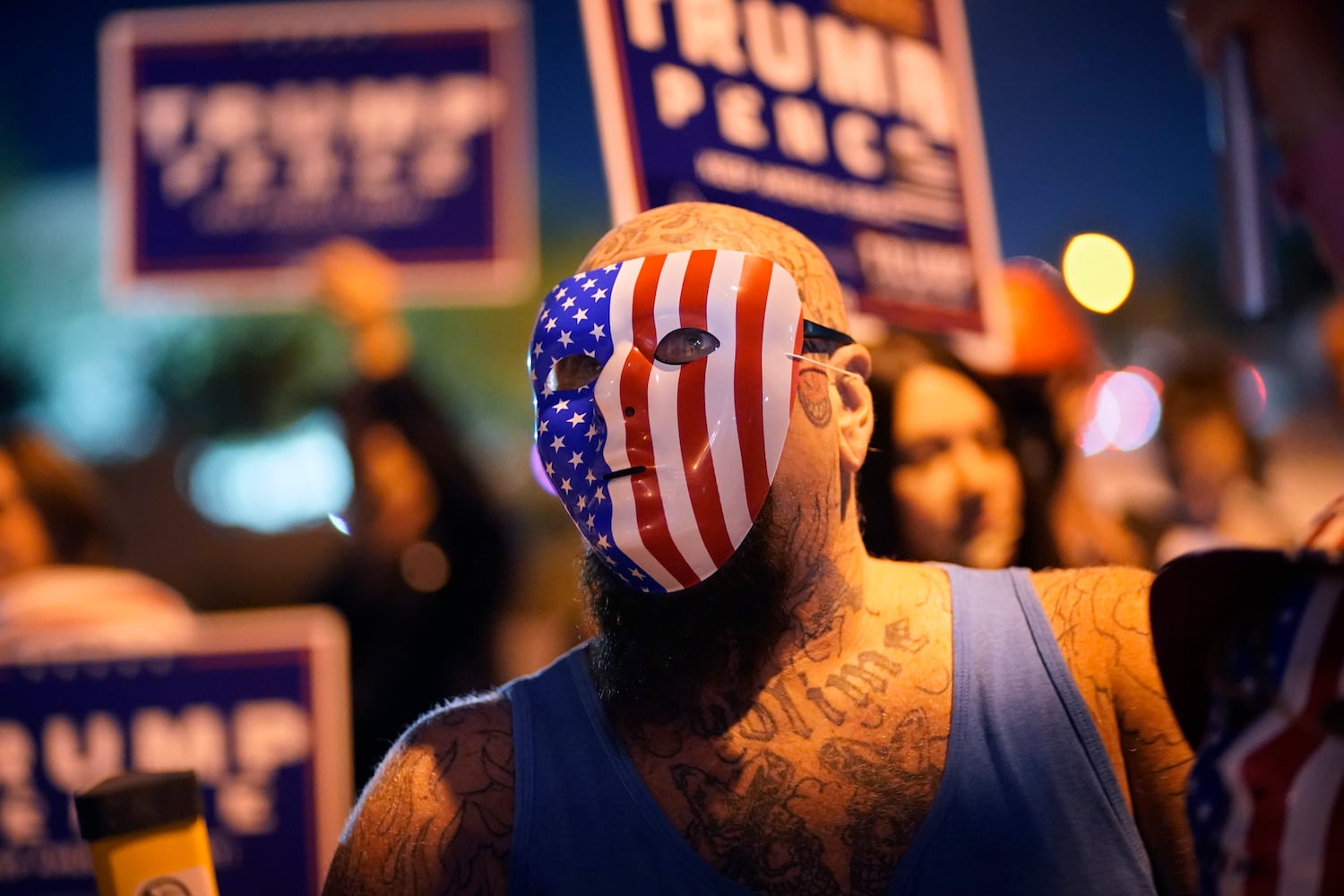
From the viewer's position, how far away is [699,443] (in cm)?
170

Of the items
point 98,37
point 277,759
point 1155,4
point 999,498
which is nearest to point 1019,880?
point 999,498

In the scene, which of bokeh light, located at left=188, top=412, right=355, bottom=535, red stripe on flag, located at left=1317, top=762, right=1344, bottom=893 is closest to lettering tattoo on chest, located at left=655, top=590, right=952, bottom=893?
red stripe on flag, located at left=1317, top=762, right=1344, bottom=893

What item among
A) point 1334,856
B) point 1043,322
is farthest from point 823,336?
point 1043,322

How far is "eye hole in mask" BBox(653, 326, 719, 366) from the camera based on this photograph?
1.74m

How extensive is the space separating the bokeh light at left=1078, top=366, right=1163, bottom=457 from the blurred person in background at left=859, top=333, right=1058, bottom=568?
1081mm

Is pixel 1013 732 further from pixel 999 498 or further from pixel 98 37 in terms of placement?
pixel 98 37

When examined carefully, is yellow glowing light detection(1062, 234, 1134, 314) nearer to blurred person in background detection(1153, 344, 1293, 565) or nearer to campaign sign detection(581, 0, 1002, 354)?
blurred person in background detection(1153, 344, 1293, 565)

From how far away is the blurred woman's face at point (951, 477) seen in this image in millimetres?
3359

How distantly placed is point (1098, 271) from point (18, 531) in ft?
13.7

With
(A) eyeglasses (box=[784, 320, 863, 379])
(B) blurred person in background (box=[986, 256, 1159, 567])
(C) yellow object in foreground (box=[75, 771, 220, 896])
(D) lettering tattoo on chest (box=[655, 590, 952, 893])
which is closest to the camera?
(C) yellow object in foreground (box=[75, 771, 220, 896])

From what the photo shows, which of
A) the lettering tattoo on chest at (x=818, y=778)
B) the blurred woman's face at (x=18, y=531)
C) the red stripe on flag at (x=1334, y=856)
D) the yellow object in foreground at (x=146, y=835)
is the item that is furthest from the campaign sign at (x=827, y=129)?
the blurred woman's face at (x=18, y=531)

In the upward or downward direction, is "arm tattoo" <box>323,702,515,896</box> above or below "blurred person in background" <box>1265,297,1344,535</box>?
below

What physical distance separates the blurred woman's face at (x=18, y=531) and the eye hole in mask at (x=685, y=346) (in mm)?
3489

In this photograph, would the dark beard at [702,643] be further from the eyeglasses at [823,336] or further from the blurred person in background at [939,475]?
the blurred person in background at [939,475]
